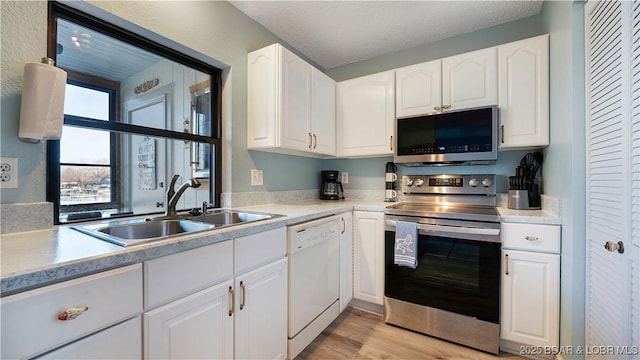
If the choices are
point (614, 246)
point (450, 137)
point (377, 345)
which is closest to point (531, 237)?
point (614, 246)

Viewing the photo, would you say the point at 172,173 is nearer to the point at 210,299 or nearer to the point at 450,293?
the point at 210,299

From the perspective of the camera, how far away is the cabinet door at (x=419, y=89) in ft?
7.20

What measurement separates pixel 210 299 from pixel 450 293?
1.56 meters

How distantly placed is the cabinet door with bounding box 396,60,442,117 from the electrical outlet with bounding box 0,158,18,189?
2.40 meters

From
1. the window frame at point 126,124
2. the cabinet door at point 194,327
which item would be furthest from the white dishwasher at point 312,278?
the window frame at point 126,124

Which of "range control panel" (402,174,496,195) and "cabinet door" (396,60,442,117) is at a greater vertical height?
"cabinet door" (396,60,442,117)

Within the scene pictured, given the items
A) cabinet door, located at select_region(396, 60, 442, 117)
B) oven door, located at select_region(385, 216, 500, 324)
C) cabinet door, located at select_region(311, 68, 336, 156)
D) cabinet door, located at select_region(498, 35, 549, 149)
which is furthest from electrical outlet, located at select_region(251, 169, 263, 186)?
cabinet door, located at select_region(498, 35, 549, 149)

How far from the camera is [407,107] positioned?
2318mm

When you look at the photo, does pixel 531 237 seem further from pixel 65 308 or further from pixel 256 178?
pixel 65 308

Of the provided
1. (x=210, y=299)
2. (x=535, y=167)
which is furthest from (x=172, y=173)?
(x=535, y=167)

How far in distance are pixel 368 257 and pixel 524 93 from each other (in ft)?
5.54

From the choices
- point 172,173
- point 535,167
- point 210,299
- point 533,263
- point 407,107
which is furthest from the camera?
point 407,107

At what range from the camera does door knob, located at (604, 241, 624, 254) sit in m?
1.05

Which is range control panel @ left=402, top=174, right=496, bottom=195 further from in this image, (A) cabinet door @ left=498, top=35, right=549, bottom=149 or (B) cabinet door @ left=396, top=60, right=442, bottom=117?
(B) cabinet door @ left=396, top=60, right=442, bottom=117
